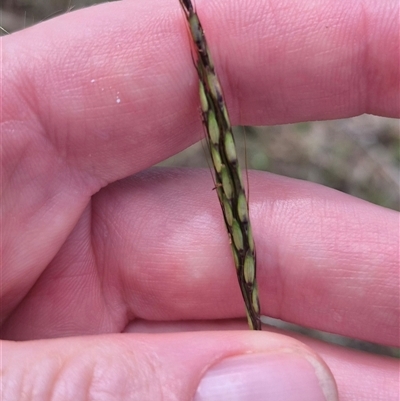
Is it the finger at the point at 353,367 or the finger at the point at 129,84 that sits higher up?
the finger at the point at 129,84

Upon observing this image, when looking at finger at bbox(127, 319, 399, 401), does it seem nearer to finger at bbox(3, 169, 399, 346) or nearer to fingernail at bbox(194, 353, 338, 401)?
finger at bbox(3, 169, 399, 346)

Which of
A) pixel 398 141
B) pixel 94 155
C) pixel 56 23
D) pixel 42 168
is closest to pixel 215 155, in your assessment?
pixel 94 155

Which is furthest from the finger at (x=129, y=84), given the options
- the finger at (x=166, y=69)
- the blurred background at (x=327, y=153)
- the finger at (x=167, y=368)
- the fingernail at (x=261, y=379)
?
the blurred background at (x=327, y=153)

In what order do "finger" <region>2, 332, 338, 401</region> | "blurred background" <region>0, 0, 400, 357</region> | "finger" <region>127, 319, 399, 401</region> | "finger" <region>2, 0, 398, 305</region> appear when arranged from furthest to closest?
"blurred background" <region>0, 0, 400, 357</region>, "finger" <region>127, 319, 399, 401</region>, "finger" <region>2, 0, 398, 305</region>, "finger" <region>2, 332, 338, 401</region>

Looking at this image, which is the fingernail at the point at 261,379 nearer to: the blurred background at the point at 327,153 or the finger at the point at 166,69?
the finger at the point at 166,69

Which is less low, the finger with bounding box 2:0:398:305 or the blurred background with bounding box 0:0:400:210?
the finger with bounding box 2:0:398:305

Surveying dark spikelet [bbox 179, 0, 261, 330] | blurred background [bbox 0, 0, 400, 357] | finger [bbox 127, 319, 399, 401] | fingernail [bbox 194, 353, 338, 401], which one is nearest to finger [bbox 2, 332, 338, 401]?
fingernail [bbox 194, 353, 338, 401]

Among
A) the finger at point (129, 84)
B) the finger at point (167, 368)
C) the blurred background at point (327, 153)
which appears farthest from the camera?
the blurred background at point (327, 153)

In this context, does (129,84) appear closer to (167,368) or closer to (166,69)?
(166,69)

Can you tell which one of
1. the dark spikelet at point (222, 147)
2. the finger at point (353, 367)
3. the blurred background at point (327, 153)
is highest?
the dark spikelet at point (222, 147)
